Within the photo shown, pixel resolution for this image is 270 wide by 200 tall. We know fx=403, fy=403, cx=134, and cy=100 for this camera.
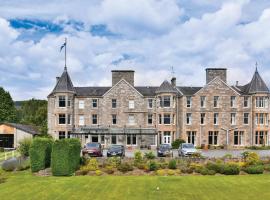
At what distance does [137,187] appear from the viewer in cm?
2681

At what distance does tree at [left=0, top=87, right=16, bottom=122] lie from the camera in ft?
294

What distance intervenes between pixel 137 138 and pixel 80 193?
134ft

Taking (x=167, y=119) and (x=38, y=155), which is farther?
(x=167, y=119)

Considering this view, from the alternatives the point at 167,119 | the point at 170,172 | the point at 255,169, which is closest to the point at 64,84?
the point at 167,119

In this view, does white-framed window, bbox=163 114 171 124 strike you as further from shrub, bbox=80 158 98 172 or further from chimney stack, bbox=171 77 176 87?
shrub, bbox=80 158 98 172

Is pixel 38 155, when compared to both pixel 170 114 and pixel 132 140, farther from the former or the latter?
pixel 170 114

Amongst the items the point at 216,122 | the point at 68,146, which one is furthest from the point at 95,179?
the point at 216,122

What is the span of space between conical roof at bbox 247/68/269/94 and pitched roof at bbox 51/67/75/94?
29.3 meters

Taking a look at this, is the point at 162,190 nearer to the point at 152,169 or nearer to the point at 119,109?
the point at 152,169

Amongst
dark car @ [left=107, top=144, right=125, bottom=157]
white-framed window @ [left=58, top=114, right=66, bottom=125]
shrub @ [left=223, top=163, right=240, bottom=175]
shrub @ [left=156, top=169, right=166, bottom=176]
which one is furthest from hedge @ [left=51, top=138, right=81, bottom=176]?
white-framed window @ [left=58, top=114, right=66, bottom=125]

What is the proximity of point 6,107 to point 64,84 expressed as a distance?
102 ft

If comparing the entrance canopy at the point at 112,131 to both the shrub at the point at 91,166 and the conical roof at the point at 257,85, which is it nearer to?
the conical roof at the point at 257,85

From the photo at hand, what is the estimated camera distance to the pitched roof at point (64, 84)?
65.4 m

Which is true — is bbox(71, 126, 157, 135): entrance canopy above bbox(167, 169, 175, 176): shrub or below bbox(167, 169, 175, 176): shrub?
above
